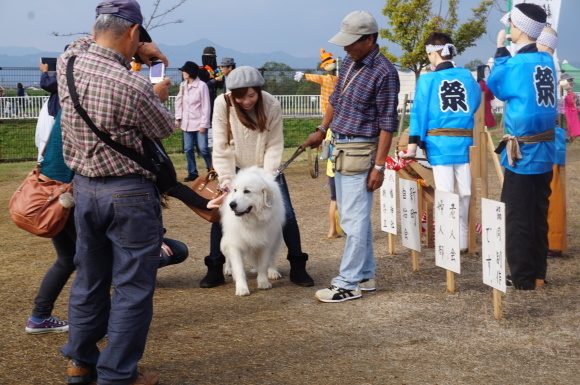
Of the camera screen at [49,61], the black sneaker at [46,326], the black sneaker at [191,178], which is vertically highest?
the camera screen at [49,61]

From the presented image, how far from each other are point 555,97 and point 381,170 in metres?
1.80

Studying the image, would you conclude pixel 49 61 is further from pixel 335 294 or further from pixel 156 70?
pixel 335 294

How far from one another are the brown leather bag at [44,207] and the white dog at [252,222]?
178 centimetres

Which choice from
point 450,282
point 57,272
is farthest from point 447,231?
point 57,272

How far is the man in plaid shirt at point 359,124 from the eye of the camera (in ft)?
17.6

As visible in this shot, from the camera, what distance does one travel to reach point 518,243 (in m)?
6.00

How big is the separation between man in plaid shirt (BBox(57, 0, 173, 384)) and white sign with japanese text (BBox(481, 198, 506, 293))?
2.60m

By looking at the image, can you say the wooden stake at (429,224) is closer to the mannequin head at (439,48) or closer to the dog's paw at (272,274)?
the mannequin head at (439,48)

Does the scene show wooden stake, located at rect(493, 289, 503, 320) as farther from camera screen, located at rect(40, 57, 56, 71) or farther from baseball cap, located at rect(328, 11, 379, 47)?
camera screen, located at rect(40, 57, 56, 71)

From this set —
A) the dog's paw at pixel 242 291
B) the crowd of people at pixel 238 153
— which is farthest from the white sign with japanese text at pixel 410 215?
the dog's paw at pixel 242 291

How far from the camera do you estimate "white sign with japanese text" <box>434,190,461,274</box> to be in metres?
5.73

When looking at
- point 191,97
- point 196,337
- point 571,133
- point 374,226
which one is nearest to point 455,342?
point 196,337

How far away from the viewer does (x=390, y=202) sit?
7.20 m

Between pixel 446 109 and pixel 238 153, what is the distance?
7.30 ft
